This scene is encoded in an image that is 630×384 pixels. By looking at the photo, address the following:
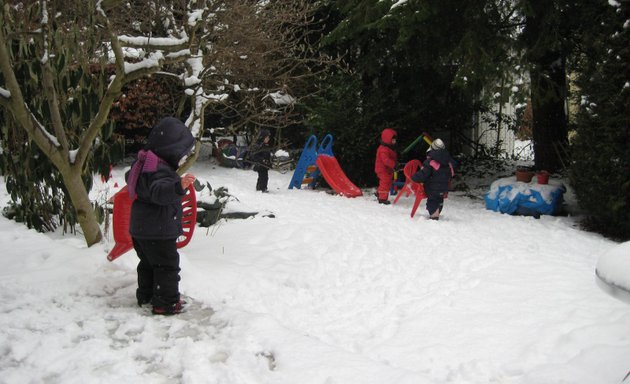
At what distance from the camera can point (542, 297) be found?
15.0ft

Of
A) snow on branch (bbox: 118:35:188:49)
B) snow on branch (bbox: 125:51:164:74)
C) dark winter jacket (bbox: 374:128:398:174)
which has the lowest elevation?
dark winter jacket (bbox: 374:128:398:174)

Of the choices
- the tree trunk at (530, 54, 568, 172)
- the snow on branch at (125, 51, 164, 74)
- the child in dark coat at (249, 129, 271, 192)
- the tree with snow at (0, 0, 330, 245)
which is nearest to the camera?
the tree with snow at (0, 0, 330, 245)

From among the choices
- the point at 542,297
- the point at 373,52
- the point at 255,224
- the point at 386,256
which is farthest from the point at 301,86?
the point at 542,297

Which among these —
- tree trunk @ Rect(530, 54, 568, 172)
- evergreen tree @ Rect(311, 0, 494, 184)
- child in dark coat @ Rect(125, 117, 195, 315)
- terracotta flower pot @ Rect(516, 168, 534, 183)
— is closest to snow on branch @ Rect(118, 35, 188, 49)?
child in dark coat @ Rect(125, 117, 195, 315)

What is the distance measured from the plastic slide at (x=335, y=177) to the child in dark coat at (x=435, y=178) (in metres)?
2.47

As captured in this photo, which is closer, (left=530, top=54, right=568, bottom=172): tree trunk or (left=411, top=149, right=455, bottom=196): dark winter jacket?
(left=411, top=149, right=455, bottom=196): dark winter jacket

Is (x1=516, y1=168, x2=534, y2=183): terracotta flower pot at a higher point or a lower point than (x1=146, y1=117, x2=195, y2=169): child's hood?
lower

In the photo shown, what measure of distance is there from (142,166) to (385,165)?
264 inches

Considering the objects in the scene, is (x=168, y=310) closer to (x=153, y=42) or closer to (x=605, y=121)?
(x=153, y=42)

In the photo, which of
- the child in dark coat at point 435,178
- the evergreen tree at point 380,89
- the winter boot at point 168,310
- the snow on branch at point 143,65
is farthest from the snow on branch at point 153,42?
the evergreen tree at point 380,89

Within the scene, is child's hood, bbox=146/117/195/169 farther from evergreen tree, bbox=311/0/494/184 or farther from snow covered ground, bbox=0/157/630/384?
evergreen tree, bbox=311/0/494/184

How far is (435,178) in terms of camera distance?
8117mm

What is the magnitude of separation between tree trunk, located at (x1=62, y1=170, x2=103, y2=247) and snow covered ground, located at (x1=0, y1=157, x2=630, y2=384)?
143 millimetres

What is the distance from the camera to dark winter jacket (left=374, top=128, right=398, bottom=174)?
9859 mm
